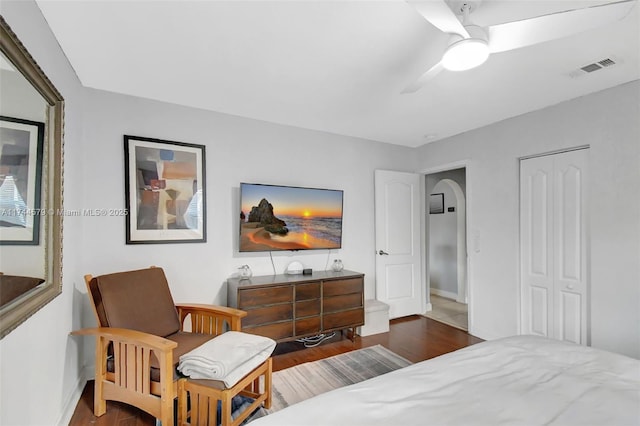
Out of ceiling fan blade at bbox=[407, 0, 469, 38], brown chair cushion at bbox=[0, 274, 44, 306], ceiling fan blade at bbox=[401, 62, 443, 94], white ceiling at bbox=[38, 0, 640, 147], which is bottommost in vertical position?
brown chair cushion at bbox=[0, 274, 44, 306]

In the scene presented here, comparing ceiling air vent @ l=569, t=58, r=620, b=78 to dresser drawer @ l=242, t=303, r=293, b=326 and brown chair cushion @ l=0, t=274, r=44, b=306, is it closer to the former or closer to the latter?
dresser drawer @ l=242, t=303, r=293, b=326

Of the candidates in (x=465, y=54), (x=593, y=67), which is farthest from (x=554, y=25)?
(x=593, y=67)

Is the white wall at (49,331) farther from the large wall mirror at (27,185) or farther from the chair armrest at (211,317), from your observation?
the chair armrest at (211,317)

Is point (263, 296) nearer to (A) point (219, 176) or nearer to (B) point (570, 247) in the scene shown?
(A) point (219, 176)

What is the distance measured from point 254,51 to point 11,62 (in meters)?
1.23

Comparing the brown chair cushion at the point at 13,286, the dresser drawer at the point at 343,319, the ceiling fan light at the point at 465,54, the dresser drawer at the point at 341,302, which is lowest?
the dresser drawer at the point at 343,319

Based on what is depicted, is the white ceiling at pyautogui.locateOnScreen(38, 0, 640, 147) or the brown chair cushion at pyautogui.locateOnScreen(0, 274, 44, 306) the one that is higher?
the white ceiling at pyautogui.locateOnScreen(38, 0, 640, 147)

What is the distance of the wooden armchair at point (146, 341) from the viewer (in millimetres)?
1836

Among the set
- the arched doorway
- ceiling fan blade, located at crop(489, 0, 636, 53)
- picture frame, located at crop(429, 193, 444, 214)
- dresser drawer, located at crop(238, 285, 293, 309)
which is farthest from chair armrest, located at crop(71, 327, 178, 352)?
picture frame, located at crop(429, 193, 444, 214)

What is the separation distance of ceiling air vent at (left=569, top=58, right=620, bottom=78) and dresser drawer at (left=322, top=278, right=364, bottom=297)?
8.47 feet

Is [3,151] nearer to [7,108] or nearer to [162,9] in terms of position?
[7,108]

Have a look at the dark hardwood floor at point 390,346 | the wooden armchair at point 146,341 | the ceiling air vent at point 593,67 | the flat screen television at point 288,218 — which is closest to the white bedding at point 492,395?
the wooden armchair at point 146,341

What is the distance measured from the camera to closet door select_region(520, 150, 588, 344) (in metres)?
2.79

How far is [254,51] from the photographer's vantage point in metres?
2.04
